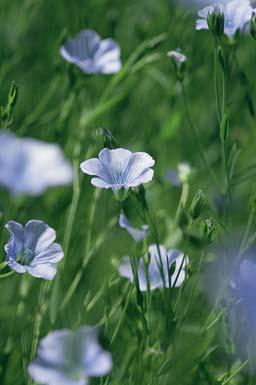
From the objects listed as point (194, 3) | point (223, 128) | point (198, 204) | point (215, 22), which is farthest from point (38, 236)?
point (194, 3)

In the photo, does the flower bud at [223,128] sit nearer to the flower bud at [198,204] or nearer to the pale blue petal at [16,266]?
the flower bud at [198,204]

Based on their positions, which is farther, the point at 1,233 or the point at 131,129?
the point at 131,129

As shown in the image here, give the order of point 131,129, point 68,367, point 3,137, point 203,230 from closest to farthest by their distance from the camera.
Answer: point 68,367 → point 3,137 → point 203,230 → point 131,129

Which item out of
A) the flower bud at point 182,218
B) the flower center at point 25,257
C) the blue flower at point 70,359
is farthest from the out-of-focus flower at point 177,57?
the blue flower at point 70,359

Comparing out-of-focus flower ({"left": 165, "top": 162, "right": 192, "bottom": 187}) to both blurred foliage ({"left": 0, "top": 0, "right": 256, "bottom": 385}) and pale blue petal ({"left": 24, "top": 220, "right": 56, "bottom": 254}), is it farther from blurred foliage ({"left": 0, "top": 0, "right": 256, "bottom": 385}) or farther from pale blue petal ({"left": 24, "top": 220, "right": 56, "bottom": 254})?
pale blue petal ({"left": 24, "top": 220, "right": 56, "bottom": 254})

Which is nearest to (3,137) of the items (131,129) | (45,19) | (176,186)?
(176,186)

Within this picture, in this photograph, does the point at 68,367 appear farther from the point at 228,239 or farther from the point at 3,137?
the point at 228,239
